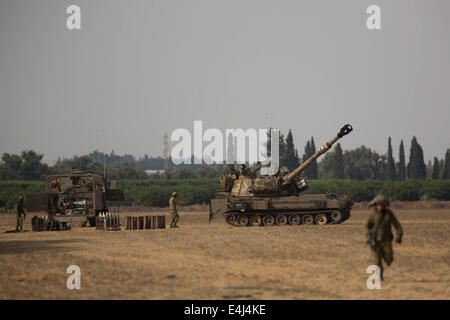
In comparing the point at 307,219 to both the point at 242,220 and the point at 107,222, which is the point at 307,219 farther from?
the point at 107,222

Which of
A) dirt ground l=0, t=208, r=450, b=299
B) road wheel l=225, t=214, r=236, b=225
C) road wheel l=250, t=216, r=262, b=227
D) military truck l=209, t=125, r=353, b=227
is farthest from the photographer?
road wheel l=225, t=214, r=236, b=225

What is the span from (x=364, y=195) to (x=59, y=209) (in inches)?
1920

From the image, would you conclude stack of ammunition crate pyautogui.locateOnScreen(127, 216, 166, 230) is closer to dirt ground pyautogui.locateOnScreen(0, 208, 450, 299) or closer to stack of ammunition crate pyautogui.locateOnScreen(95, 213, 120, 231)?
stack of ammunition crate pyautogui.locateOnScreen(95, 213, 120, 231)

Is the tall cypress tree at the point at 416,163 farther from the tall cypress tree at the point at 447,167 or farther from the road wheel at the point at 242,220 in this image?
the road wheel at the point at 242,220

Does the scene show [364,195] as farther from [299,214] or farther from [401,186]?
[299,214]

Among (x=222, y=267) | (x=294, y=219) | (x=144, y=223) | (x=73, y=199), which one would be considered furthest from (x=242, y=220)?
(x=222, y=267)

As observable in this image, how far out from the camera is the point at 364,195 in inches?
3059

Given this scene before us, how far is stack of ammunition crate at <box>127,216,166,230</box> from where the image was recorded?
34.7 m

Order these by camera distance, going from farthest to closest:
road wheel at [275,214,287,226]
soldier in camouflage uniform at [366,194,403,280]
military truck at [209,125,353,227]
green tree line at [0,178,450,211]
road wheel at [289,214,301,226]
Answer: green tree line at [0,178,450,211] → road wheel at [275,214,287,226] → road wheel at [289,214,301,226] → military truck at [209,125,353,227] → soldier in camouflage uniform at [366,194,403,280]

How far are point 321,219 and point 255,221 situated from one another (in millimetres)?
3420

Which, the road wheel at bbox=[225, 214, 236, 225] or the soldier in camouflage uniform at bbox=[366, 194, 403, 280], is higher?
the soldier in camouflage uniform at bbox=[366, 194, 403, 280]

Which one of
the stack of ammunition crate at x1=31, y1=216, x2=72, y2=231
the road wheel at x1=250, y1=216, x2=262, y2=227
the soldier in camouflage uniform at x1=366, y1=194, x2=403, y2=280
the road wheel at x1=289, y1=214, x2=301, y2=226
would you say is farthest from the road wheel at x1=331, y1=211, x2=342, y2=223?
the soldier in camouflage uniform at x1=366, y1=194, x2=403, y2=280

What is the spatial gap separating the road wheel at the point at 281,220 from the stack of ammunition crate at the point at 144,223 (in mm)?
6024
